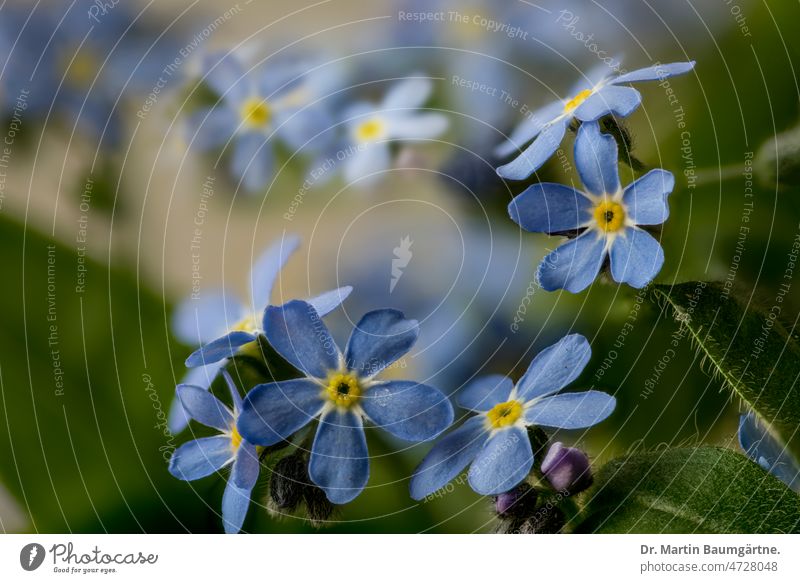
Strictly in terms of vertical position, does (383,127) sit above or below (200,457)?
above

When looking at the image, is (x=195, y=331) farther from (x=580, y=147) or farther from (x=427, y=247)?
(x=580, y=147)

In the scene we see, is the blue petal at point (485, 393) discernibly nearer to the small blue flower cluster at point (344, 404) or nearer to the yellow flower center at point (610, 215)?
the small blue flower cluster at point (344, 404)

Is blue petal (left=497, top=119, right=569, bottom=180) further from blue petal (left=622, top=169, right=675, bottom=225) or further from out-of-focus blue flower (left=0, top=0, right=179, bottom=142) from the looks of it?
out-of-focus blue flower (left=0, top=0, right=179, bottom=142)

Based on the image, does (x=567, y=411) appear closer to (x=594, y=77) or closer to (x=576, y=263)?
(x=576, y=263)

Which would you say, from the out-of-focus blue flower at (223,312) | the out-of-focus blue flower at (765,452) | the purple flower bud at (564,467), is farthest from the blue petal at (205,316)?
the out-of-focus blue flower at (765,452)
